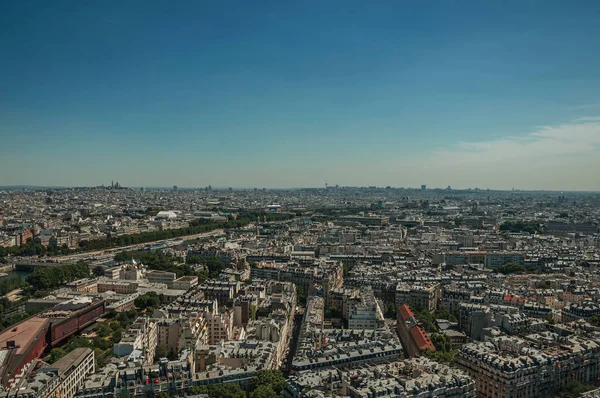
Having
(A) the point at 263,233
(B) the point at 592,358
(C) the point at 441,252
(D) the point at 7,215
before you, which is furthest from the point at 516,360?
(D) the point at 7,215

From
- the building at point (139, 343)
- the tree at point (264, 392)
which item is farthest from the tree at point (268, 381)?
the building at point (139, 343)

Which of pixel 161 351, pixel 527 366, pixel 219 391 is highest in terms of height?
pixel 527 366

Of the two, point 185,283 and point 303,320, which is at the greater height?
point 303,320

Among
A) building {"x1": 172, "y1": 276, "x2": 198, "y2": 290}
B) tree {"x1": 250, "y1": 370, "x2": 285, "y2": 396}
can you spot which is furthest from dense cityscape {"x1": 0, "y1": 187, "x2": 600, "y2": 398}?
building {"x1": 172, "y1": 276, "x2": 198, "y2": 290}

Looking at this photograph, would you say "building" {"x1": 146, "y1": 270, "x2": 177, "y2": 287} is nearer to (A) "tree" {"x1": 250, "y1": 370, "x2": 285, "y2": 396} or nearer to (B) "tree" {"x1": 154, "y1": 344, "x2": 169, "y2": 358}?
(B) "tree" {"x1": 154, "y1": 344, "x2": 169, "y2": 358}

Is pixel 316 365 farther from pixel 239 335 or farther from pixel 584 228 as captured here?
pixel 584 228

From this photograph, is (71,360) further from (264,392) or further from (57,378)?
(264,392)

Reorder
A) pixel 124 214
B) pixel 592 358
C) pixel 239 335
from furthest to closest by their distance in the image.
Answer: pixel 124 214
pixel 239 335
pixel 592 358

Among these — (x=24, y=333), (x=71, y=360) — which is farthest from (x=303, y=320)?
(x=24, y=333)
